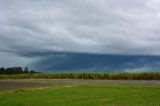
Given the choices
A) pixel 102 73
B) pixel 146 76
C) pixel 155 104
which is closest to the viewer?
pixel 155 104

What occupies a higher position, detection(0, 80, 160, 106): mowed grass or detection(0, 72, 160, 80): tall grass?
detection(0, 72, 160, 80): tall grass

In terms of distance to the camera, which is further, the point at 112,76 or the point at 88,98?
the point at 112,76

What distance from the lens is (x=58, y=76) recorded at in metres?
107

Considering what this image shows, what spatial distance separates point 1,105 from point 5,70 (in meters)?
141

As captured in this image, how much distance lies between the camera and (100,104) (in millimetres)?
26156

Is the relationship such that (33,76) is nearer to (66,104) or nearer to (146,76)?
(146,76)

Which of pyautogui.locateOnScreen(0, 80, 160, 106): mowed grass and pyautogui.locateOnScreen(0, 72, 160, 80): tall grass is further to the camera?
pyautogui.locateOnScreen(0, 72, 160, 80): tall grass

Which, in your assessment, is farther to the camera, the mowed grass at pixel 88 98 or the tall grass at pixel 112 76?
the tall grass at pixel 112 76

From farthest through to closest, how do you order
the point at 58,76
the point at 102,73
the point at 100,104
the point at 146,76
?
the point at 58,76 < the point at 102,73 < the point at 146,76 < the point at 100,104

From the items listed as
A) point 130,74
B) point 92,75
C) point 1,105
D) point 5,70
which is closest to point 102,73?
point 92,75

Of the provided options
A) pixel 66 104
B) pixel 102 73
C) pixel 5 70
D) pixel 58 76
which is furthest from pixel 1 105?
pixel 5 70

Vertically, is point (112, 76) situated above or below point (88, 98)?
above

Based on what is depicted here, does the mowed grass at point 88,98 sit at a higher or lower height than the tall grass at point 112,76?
lower

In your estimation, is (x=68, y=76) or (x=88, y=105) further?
(x=68, y=76)
